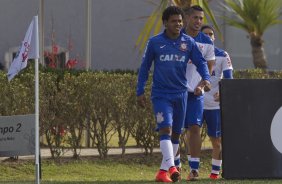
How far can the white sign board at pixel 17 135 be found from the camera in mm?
8977

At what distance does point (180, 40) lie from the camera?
30.8ft

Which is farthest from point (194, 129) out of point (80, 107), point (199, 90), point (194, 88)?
point (80, 107)

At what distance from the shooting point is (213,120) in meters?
10.7

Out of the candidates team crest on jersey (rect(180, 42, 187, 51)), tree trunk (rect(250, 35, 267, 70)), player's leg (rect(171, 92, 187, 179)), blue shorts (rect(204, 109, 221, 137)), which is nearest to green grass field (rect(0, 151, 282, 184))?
blue shorts (rect(204, 109, 221, 137))

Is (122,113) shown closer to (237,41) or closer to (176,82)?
(176,82)

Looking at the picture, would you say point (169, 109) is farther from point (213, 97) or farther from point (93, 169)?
point (93, 169)

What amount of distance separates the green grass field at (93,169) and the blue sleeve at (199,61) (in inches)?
116

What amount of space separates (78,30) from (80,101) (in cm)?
1133

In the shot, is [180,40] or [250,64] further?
[250,64]

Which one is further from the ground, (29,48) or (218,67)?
(29,48)

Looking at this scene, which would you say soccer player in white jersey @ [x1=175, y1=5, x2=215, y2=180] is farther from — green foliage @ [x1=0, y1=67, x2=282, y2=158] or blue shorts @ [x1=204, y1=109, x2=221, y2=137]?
green foliage @ [x1=0, y1=67, x2=282, y2=158]

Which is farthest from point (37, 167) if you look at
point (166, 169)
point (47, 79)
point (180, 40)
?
point (47, 79)

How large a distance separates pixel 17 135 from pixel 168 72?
67.4 inches

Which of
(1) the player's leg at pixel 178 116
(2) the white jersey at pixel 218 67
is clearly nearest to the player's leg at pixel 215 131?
(2) the white jersey at pixel 218 67
